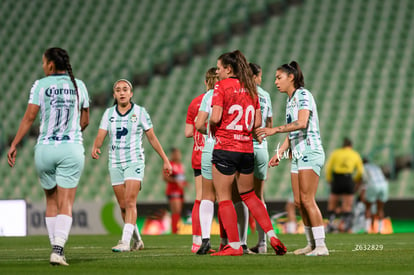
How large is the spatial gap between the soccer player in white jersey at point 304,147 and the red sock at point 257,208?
1.38 ft

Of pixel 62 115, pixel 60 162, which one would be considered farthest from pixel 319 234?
pixel 62 115

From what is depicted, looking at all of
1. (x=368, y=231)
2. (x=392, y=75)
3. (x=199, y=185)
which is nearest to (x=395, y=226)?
(x=368, y=231)

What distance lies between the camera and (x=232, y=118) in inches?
331

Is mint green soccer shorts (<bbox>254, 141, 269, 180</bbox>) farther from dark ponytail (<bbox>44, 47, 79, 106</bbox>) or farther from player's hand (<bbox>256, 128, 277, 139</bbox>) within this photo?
dark ponytail (<bbox>44, 47, 79, 106</bbox>)

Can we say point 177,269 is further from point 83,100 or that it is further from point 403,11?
point 403,11

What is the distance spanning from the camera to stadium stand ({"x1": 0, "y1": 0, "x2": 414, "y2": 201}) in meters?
21.4

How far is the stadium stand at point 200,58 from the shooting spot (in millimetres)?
21391

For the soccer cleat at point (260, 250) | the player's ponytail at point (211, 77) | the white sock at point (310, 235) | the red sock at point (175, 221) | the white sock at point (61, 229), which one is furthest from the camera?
the red sock at point (175, 221)

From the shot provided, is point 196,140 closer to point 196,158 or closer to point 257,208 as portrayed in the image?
point 196,158

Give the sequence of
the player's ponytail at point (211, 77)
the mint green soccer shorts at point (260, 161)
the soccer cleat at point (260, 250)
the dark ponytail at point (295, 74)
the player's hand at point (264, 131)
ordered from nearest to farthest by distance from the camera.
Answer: the player's hand at point (264, 131), the dark ponytail at point (295, 74), the mint green soccer shorts at point (260, 161), the soccer cleat at point (260, 250), the player's ponytail at point (211, 77)

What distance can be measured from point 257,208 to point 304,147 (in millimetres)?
803

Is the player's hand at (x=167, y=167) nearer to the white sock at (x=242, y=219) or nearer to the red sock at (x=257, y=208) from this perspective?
the white sock at (x=242, y=219)

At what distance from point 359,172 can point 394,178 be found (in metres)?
1.35

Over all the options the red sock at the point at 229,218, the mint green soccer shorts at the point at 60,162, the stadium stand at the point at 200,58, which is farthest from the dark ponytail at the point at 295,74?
the stadium stand at the point at 200,58
